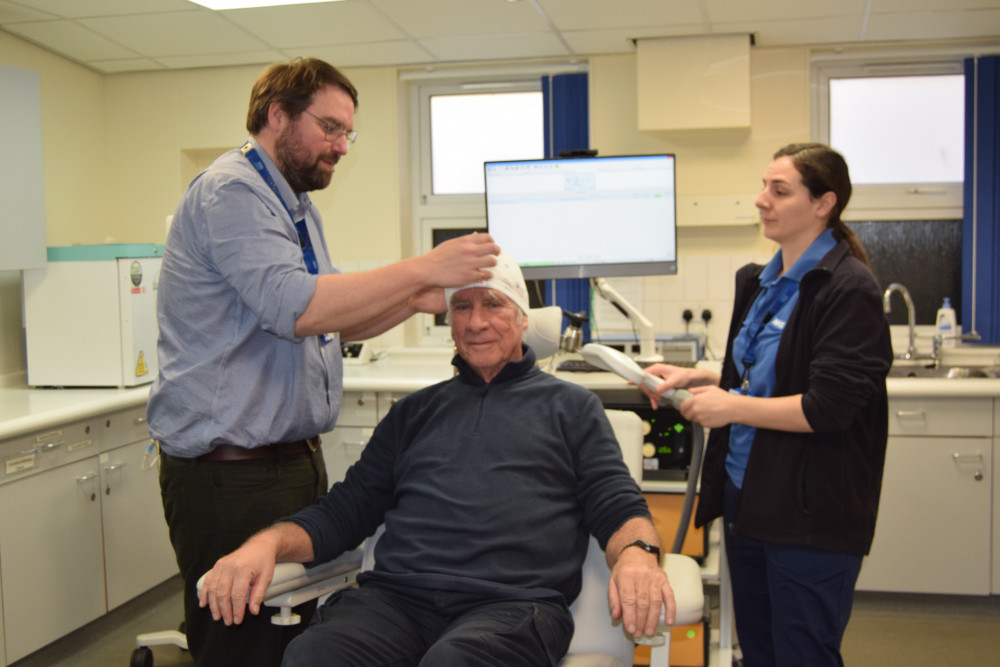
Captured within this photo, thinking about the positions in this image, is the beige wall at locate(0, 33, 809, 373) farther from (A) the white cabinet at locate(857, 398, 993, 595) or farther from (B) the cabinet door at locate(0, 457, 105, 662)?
(B) the cabinet door at locate(0, 457, 105, 662)

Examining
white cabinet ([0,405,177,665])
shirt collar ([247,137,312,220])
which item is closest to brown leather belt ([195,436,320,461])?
shirt collar ([247,137,312,220])

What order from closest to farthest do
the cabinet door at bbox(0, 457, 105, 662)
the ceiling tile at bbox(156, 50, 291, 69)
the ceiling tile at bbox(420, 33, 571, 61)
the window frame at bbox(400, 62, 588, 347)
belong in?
the cabinet door at bbox(0, 457, 105, 662), the ceiling tile at bbox(420, 33, 571, 61), the ceiling tile at bbox(156, 50, 291, 69), the window frame at bbox(400, 62, 588, 347)

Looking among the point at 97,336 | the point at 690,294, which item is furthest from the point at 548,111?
the point at 97,336

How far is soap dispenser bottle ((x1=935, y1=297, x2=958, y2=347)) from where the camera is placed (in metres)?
3.89

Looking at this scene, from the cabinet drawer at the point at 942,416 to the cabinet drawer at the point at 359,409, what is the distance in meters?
1.99

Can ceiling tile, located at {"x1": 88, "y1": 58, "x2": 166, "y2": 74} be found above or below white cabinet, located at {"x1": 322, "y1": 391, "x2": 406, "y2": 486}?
above

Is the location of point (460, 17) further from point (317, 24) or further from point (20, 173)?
point (20, 173)

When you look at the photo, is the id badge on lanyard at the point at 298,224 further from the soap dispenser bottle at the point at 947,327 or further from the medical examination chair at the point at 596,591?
the soap dispenser bottle at the point at 947,327

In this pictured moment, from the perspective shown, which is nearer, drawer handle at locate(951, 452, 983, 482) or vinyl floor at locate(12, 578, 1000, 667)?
vinyl floor at locate(12, 578, 1000, 667)

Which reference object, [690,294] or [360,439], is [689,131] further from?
[360,439]

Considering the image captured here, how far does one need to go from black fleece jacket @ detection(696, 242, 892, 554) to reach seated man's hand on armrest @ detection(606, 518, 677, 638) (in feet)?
1.20

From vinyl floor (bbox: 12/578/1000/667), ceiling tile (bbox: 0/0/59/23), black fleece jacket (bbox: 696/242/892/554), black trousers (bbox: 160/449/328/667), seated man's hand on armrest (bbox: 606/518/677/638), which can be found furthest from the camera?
ceiling tile (bbox: 0/0/59/23)

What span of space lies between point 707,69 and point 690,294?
104 cm

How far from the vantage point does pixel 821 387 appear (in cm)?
182
